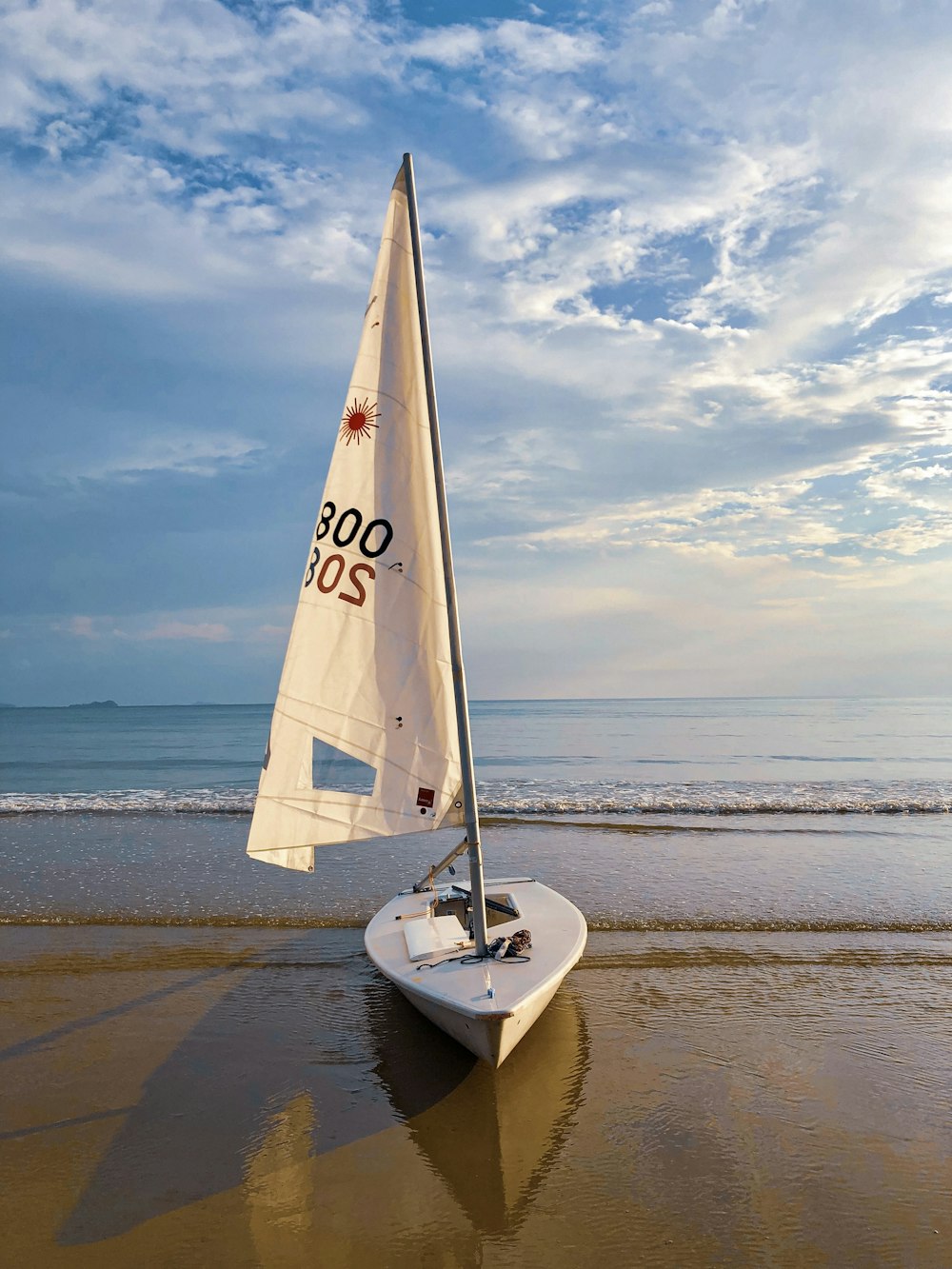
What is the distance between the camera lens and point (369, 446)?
→ 25.0 ft

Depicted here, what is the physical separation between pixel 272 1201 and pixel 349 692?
4.06 meters

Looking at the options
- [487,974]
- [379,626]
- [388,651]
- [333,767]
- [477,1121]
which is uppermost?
[379,626]

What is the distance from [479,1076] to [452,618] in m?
4.08

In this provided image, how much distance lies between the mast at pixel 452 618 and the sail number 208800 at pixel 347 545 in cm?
65

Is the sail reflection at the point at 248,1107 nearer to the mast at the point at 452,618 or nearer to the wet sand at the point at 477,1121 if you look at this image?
the wet sand at the point at 477,1121

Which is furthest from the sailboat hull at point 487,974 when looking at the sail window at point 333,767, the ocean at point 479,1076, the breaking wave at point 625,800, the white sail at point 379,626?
the breaking wave at point 625,800

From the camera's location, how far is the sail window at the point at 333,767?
758cm

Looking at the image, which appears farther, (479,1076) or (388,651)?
(388,651)

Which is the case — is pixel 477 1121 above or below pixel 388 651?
below

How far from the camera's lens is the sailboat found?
739cm

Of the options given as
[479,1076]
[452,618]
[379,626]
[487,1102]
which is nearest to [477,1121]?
[487,1102]

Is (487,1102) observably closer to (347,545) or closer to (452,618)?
(452,618)

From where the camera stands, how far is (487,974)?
6.77 m

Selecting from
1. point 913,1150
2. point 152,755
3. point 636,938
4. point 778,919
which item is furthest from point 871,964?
point 152,755
